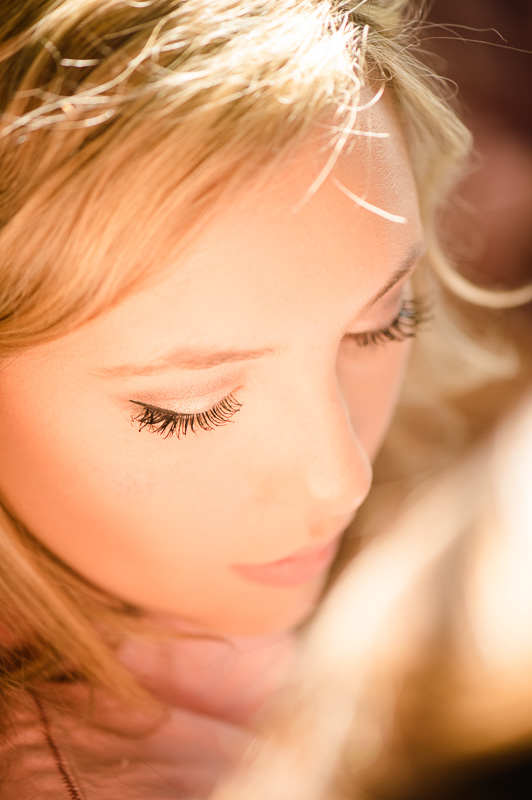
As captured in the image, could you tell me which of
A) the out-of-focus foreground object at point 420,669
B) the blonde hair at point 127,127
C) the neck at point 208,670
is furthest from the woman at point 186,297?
the out-of-focus foreground object at point 420,669

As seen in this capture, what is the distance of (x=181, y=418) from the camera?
2.21 ft

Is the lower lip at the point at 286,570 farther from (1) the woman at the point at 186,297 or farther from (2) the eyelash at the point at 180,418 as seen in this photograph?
(2) the eyelash at the point at 180,418

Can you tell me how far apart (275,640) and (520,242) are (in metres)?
1.07

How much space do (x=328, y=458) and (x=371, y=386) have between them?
0.15 m

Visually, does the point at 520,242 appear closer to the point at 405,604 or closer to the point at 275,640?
the point at 405,604

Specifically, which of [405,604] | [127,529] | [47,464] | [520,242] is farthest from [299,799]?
[520,242]

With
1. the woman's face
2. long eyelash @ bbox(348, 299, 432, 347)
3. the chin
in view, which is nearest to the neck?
the chin

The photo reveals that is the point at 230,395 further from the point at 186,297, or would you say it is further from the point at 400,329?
the point at 400,329

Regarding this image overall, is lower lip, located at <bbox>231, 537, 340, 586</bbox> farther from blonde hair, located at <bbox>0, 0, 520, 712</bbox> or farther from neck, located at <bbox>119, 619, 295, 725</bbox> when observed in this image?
blonde hair, located at <bbox>0, 0, 520, 712</bbox>

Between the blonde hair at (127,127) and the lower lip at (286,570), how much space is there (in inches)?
15.0

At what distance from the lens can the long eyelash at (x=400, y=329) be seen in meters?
0.81

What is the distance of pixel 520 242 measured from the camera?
165 centimetres

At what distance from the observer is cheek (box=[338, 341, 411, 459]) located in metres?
0.81

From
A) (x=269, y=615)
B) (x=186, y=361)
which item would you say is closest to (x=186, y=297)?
(x=186, y=361)
